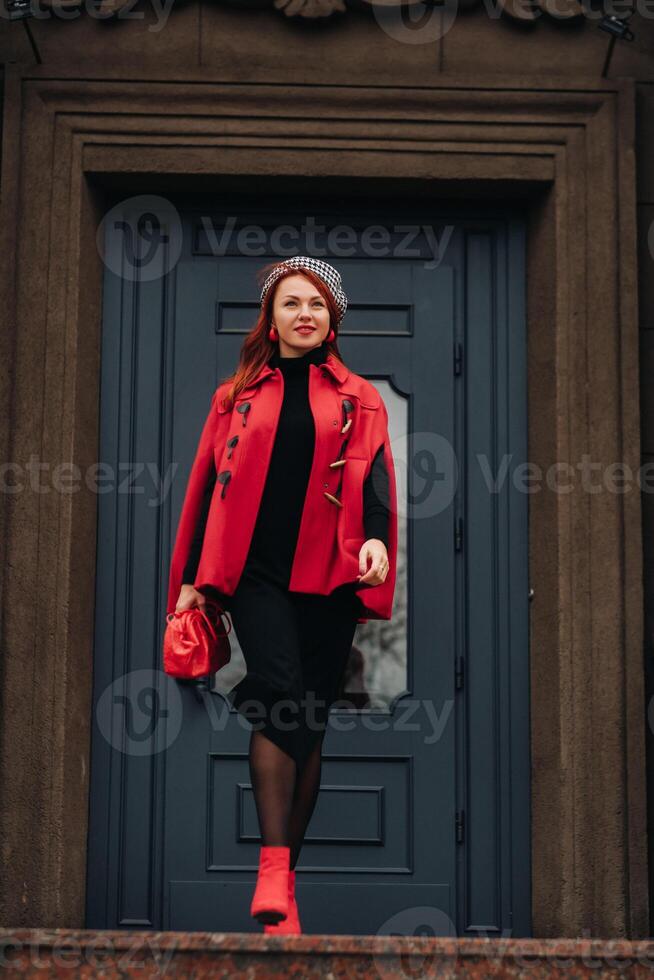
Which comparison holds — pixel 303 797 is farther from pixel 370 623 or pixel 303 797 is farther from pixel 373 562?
pixel 370 623

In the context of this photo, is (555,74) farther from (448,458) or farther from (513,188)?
(448,458)

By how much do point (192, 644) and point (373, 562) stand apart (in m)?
0.59

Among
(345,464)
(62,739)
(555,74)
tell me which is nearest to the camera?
(345,464)

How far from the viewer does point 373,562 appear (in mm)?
4656

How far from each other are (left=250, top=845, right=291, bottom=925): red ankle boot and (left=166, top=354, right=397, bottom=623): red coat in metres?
0.76

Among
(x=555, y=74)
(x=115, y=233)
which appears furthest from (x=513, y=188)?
(x=115, y=233)

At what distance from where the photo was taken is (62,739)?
6.00 m

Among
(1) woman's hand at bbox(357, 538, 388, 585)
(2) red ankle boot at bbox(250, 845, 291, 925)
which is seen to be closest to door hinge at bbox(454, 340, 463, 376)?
(1) woman's hand at bbox(357, 538, 388, 585)

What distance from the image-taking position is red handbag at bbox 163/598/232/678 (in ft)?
15.5

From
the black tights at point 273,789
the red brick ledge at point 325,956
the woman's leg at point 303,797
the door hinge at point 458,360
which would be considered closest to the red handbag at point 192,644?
the black tights at point 273,789

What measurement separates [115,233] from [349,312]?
995 mm

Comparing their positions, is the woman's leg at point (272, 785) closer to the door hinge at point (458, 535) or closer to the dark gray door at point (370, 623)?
the dark gray door at point (370, 623)

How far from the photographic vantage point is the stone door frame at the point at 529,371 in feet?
19.7

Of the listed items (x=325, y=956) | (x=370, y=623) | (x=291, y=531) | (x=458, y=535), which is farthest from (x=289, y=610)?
(x=458, y=535)
